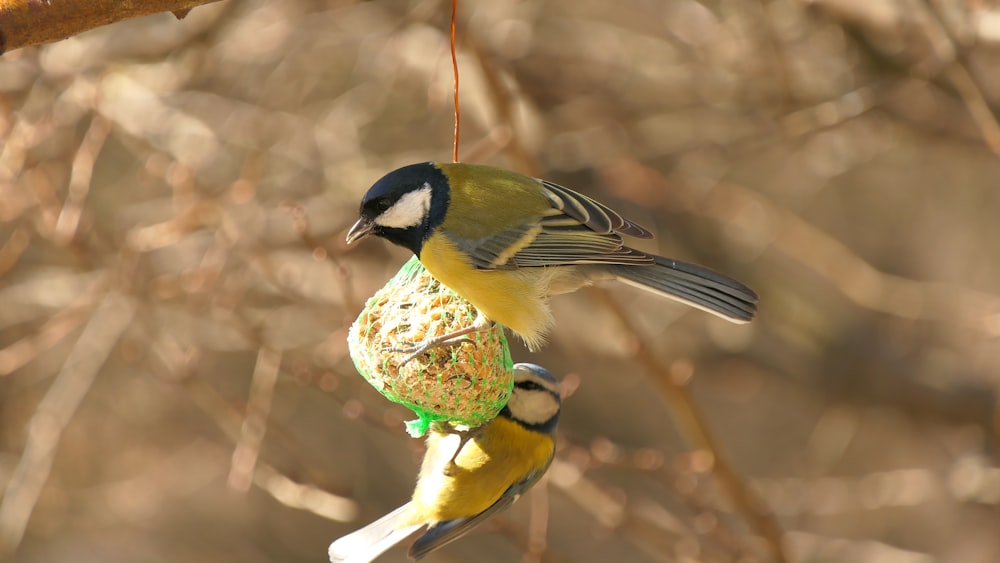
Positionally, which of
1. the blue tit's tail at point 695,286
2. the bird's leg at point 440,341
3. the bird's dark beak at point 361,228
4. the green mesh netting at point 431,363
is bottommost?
the green mesh netting at point 431,363

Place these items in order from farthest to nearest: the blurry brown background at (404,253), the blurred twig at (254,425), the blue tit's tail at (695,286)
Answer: the blurry brown background at (404,253)
the blurred twig at (254,425)
the blue tit's tail at (695,286)

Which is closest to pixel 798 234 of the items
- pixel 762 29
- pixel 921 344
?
pixel 921 344

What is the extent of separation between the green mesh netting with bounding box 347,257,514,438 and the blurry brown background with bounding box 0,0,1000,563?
0.42 m

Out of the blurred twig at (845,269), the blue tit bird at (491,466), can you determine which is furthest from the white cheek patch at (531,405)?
the blurred twig at (845,269)

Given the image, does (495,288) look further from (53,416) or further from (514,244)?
(53,416)

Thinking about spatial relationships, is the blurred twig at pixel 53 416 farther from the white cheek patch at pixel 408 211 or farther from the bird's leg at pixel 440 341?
the bird's leg at pixel 440 341

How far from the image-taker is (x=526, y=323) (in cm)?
336

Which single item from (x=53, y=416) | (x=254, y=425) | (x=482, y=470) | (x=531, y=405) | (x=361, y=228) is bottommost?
(x=53, y=416)

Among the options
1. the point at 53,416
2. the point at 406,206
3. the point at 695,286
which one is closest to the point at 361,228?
the point at 406,206

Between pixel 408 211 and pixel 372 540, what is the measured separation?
1198 millimetres

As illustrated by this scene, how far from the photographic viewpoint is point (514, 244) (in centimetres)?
340

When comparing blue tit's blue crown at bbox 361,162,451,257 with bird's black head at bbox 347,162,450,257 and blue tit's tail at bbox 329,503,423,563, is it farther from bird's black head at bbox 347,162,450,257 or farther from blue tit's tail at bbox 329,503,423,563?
blue tit's tail at bbox 329,503,423,563

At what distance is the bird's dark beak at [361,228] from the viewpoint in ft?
10.3

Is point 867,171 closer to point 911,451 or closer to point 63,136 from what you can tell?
point 911,451
